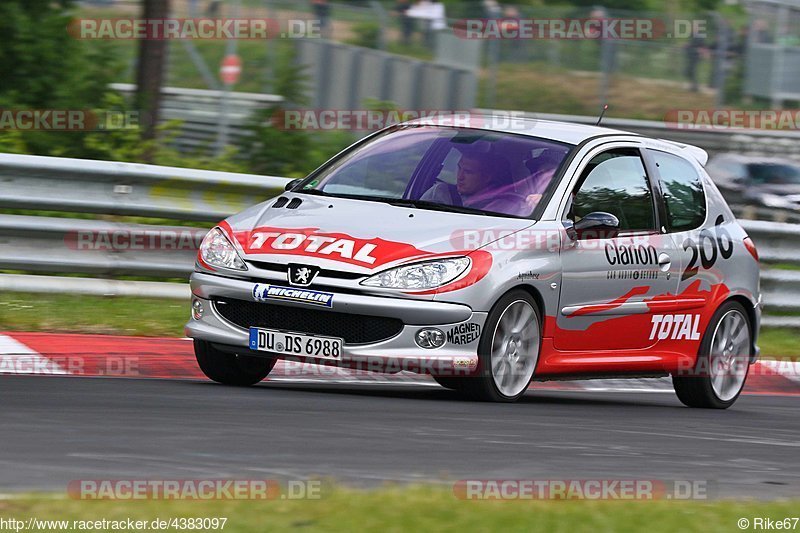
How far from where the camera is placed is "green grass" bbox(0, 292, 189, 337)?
411 inches

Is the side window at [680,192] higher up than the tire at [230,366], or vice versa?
the side window at [680,192]

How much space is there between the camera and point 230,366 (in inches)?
352

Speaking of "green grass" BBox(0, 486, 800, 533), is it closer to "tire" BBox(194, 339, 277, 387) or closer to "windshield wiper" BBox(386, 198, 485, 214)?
"windshield wiper" BBox(386, 198, 485, 214)

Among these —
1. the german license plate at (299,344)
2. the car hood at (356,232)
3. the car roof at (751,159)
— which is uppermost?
the car roof at (751,159)

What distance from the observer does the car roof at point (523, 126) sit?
951cm

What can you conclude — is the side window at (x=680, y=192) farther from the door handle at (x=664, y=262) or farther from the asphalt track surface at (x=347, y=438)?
the asphalt track surface at (x=347, y=438)

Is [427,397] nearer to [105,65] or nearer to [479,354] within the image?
[479,354]

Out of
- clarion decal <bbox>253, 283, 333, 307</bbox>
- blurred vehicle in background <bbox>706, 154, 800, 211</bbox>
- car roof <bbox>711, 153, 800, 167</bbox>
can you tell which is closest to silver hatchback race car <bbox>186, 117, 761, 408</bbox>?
clarion decal <bbox>253, 283, 333, 307</bbox>

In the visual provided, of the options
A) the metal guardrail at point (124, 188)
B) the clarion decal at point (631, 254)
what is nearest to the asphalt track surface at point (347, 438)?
the clarion decal at point (631, 254)

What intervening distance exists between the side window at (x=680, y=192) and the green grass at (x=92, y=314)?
11.1 ft

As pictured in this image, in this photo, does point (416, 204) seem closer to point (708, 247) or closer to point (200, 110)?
point (708, 247)

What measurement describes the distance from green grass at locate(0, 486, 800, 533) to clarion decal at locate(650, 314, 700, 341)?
392cm

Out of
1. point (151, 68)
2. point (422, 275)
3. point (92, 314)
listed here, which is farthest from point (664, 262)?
point (151, 68)

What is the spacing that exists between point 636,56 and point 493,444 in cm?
1937
